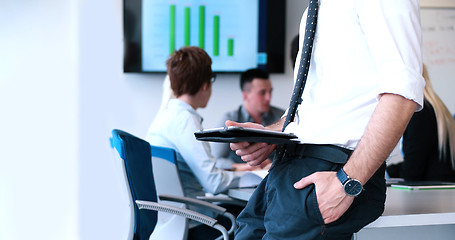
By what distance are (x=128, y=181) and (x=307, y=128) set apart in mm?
1017

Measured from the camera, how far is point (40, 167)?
438 cm

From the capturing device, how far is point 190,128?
110 inches

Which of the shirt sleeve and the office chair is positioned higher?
the shirt sleeve

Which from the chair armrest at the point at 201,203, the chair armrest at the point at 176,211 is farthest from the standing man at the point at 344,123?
the chair armrest at the point at 201,203

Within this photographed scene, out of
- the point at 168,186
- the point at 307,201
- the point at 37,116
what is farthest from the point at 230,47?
the point at 307,201

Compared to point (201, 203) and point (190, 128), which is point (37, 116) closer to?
point (190, 128)

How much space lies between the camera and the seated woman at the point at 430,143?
3.25 metres

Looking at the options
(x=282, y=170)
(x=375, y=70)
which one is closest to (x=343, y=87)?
(x=375, y=70)

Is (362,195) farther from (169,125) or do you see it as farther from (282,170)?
(169,125)

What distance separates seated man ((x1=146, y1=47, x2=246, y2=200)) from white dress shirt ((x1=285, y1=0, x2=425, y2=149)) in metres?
1.43

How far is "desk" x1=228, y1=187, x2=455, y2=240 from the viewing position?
4.89ft

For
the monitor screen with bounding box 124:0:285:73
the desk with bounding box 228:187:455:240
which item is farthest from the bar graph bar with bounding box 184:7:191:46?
the desk with bounding box 228:187:455:240

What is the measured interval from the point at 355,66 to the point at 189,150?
62.9 inches

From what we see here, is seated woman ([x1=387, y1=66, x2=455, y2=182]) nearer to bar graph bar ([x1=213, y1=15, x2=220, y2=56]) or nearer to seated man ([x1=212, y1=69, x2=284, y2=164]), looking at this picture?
seated man ([x1=212, y1=69, x2=284, y2=164])
